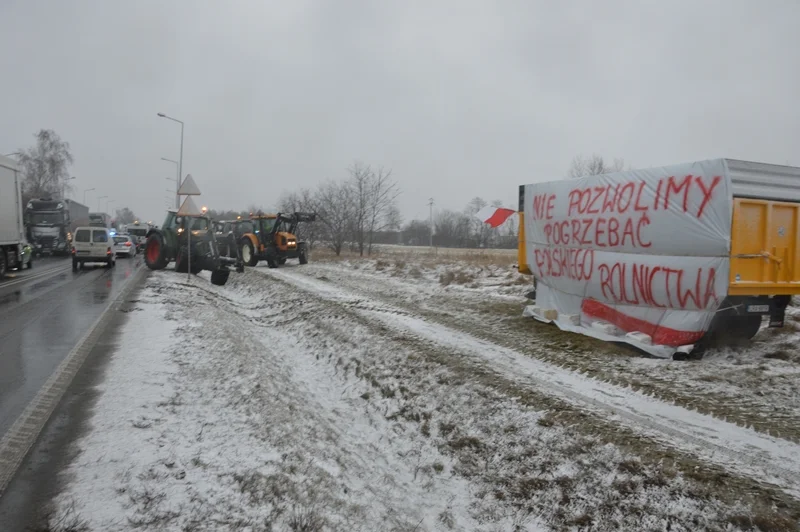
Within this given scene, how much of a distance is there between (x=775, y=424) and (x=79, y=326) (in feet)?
33.1

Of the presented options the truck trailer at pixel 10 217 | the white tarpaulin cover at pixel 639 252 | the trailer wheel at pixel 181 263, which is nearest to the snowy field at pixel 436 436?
the white tarpaulin cover at pixel 639 252

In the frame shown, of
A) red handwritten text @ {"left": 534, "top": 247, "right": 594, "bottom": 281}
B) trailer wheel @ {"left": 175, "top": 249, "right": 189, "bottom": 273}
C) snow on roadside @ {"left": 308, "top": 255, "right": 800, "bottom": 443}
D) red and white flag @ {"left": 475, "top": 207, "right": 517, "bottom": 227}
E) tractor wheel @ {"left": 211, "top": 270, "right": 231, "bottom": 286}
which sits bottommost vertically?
snow on roadside @ {"left": 308, "top": 255, "right": 800, "bottom": 443}

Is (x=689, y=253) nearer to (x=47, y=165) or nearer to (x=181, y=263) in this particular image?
(x=181, y=263)

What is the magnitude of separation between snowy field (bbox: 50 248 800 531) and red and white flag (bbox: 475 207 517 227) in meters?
3.74

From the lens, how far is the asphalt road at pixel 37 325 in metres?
5.77

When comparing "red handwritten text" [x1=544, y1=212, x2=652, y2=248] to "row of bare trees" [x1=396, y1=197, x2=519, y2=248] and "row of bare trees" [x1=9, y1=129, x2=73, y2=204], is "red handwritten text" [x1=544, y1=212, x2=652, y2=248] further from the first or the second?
"row of bare trees" [x1=9, y1=129, x2=73, y2=204]

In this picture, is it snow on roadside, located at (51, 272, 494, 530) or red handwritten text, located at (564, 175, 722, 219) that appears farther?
red handwritten text, located at (564, 175, 722, 219)

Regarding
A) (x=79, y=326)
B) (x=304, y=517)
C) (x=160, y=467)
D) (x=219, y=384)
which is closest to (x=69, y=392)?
(x=219, y=384)

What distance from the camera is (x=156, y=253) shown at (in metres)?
19.4

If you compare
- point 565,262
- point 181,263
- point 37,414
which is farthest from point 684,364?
point 181,263

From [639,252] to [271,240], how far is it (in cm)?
1912

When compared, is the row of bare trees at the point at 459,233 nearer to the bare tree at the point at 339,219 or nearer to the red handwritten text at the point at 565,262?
the bare tree at the point at 339,219

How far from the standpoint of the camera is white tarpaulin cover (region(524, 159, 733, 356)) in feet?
22.8

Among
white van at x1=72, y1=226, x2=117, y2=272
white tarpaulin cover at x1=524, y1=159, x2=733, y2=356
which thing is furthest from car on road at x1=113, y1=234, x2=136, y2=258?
white tarpaulin cover at x1=524, y1=159, x2=733, y2=356
